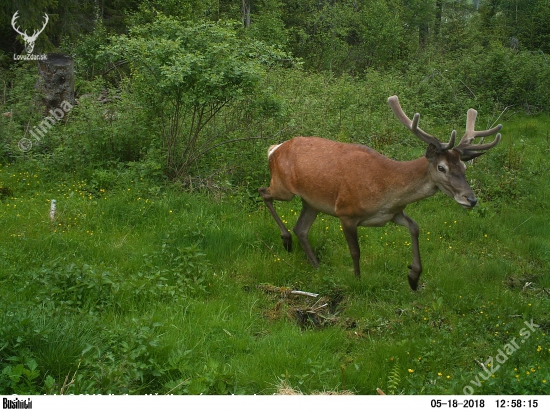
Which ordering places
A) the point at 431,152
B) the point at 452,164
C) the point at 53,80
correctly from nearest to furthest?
the point at 452,164 < the point at 431,152 < the point at 53,80

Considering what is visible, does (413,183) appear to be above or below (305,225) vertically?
above

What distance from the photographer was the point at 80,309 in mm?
5875

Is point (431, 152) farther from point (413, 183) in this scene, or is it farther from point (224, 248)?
point (224, 248)

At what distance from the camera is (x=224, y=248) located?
7.91m

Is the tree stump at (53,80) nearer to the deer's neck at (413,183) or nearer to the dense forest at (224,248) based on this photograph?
the dense forest at (224,248)

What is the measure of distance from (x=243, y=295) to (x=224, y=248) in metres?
1.20

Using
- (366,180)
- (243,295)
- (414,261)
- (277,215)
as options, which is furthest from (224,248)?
(414,261)

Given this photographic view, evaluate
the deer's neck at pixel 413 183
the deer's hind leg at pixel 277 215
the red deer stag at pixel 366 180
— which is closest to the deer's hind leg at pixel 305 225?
the red deer stag at pixel 366 180

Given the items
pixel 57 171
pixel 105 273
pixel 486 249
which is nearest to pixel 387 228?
pixel 486 249

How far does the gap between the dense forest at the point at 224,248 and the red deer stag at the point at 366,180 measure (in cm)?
54

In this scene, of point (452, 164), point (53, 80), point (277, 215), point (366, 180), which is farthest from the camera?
point (53, 80)

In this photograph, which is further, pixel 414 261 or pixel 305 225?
pixel 305 225

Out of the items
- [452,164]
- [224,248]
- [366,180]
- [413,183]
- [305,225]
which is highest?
[452,164]

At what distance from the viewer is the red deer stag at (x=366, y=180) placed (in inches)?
260
